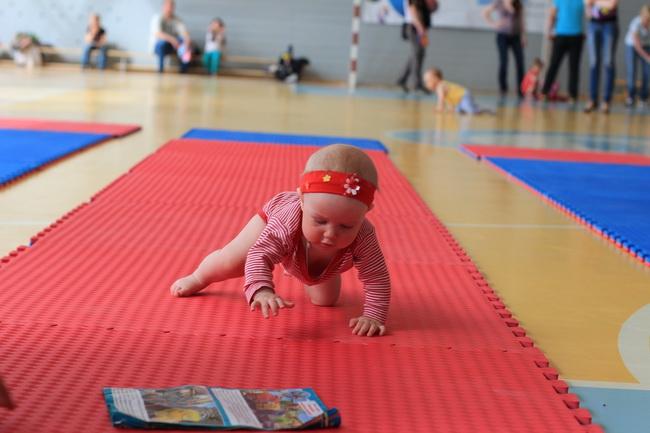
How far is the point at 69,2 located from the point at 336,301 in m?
17.5

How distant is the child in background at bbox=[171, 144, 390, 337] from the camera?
2566 millimetres

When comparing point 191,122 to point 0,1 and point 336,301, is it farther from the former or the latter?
point 0,1

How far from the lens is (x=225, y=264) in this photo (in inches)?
117

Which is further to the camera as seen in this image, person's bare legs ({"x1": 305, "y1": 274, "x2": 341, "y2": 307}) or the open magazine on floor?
person's bare legs ({"x1": 305, "y1": 274, "x2": 341, "y2": 307})

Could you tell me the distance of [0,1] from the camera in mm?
18922

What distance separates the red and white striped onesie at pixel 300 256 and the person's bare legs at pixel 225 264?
4.1 inches

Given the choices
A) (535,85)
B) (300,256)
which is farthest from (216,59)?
(300,256)

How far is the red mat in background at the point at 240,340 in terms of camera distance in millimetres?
2182

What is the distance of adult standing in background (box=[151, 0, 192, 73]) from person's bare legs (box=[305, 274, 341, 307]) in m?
15.7

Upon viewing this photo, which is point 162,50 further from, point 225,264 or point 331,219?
point 331,219

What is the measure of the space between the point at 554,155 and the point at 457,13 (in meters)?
11.3

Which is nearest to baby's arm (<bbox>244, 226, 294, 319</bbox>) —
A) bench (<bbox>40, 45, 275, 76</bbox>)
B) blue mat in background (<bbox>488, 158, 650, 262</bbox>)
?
blue mat in background (<bbox>488, 158, 650, 262</bbox>)

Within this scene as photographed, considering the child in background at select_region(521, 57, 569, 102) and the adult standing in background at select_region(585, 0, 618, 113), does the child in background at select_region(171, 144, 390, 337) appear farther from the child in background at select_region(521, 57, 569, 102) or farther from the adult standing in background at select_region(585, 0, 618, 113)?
the child in background at select_region(521, 57, 569, 102)

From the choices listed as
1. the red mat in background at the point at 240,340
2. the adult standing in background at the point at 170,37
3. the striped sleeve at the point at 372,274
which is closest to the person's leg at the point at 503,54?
the adult standing in background at the point at 170,37
